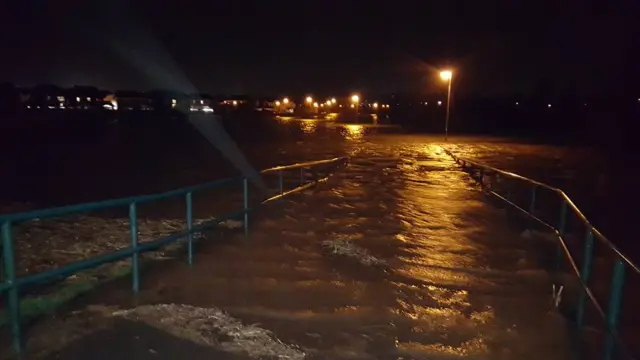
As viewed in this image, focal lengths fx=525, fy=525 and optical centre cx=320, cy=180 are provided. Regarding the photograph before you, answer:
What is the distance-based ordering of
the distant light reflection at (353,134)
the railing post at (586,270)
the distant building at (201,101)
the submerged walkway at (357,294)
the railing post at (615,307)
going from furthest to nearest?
1. the distant building at (201,101)
2. the distant light reflection at (353,134)
3. the railing post at (586,270)
4. the submerged walkway at (357,294)
5. the railing post at (615,307)

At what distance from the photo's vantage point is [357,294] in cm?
572

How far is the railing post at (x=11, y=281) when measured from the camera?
396cm

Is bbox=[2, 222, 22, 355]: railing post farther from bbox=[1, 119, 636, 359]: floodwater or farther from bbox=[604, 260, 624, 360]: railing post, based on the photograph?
bbox=[604, 260, 624, 360]: railing post

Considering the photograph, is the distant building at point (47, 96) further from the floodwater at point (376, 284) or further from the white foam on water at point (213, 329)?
the white foam on water at point (213, 329)

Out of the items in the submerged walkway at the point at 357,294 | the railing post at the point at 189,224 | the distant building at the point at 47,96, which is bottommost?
the submerged walkway at the point at 357,294

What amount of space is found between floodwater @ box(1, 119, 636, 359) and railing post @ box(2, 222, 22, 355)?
1.47 ft

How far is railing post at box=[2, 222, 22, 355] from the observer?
3.96 metres

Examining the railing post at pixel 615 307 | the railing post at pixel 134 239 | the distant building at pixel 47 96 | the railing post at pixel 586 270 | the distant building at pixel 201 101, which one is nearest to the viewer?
the railing post at pixel 615 307

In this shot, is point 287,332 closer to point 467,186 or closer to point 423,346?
point 423,346

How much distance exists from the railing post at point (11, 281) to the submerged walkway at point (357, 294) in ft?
1.21

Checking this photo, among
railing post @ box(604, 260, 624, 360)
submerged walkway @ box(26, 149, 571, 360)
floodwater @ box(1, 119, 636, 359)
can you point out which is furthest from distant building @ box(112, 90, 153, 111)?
railing post @ box(604, 260, 624, 360)

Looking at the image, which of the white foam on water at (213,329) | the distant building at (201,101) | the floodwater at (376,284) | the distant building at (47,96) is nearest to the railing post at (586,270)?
the floodwater at (376,284)

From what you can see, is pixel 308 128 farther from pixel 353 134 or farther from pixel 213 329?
pixel 213 329

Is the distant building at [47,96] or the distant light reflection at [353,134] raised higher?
the distant building at [47,96]
